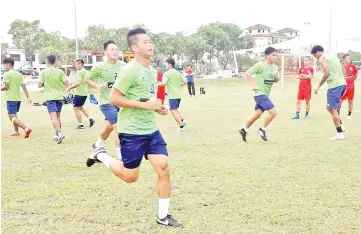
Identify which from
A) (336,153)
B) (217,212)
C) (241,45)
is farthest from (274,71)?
(241,45)

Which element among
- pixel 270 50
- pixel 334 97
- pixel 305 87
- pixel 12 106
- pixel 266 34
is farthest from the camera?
pixel 266 34

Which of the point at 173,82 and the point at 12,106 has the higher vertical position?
the point at 173,82

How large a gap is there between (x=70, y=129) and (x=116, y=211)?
321 inches

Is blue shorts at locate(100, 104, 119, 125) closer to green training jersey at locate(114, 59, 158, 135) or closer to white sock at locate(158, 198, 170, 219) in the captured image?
green training jersey at locate(114, 59, 158, 135)

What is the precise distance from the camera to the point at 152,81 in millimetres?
4930

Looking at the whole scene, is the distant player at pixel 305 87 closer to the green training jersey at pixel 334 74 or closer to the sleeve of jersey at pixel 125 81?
the green training jersey at pixel 334 74

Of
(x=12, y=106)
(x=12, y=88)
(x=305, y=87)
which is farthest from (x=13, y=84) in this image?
(x=305, y=87)

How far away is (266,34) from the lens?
114562 millimetres

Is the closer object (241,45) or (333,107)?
(333,107)

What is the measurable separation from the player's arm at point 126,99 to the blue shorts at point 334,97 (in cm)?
628

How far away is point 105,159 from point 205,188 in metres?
1.50

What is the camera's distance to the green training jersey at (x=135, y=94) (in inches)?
186

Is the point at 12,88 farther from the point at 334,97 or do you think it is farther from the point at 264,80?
the point at 334,97

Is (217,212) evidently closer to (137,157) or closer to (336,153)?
(137,157)
